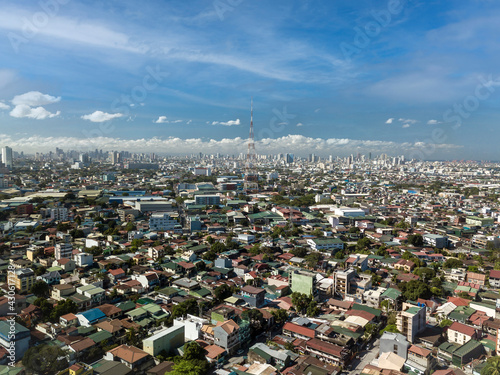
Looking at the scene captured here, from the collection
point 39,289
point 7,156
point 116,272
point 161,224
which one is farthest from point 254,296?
point 7,156

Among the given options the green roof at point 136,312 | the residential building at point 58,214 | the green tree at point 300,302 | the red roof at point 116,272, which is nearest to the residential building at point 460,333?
the green tree at point 300,302

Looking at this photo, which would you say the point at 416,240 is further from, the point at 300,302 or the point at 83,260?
the point at 83,260

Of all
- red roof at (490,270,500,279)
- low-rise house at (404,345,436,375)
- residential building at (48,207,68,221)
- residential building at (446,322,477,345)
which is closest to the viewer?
low-rise house at (404,345,436,375)

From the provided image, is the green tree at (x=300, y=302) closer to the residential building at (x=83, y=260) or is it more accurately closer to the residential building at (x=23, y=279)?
the residential building at (x=83, y=260)

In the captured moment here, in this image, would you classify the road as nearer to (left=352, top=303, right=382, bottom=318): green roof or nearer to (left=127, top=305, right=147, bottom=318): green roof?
(left=352, top=303, right=382, bottom=318): green roof

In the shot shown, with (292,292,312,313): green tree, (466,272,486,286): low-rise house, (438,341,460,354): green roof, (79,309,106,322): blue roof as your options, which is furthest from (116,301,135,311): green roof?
(466,272,486,286): low-rise house
